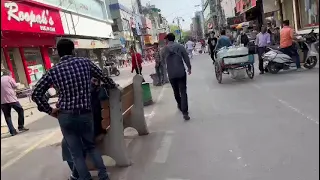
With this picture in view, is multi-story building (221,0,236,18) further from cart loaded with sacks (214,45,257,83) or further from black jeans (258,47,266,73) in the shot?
cart loaded with sacks (214,45,257,83)

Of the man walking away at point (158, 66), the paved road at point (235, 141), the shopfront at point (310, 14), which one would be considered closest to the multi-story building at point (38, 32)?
the man walking away at point (158, 66)

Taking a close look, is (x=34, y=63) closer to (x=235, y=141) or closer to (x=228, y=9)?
(x=235, y=141)

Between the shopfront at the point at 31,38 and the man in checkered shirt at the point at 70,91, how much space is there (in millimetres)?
12190

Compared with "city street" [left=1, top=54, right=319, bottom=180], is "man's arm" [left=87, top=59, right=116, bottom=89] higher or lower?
higher

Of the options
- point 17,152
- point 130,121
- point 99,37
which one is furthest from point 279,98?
point 99,37

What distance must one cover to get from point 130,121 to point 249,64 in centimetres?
576

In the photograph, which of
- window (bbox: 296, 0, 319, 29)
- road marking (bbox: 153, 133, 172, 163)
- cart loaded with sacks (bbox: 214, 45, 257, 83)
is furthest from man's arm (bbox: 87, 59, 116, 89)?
cart loaded with sacks (bbox: 214, 45, 257, 83)

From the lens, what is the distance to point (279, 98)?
739 cm

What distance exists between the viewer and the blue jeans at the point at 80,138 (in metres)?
3.36

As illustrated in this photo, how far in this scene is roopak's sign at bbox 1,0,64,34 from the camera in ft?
49.7

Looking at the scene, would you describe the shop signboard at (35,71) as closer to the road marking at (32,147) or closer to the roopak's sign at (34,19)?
the roopak's sign at (34,19)

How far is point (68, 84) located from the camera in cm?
321

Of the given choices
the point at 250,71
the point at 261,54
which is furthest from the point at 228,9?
the point at 250,71

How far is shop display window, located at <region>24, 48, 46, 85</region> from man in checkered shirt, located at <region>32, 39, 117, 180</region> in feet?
48.3
